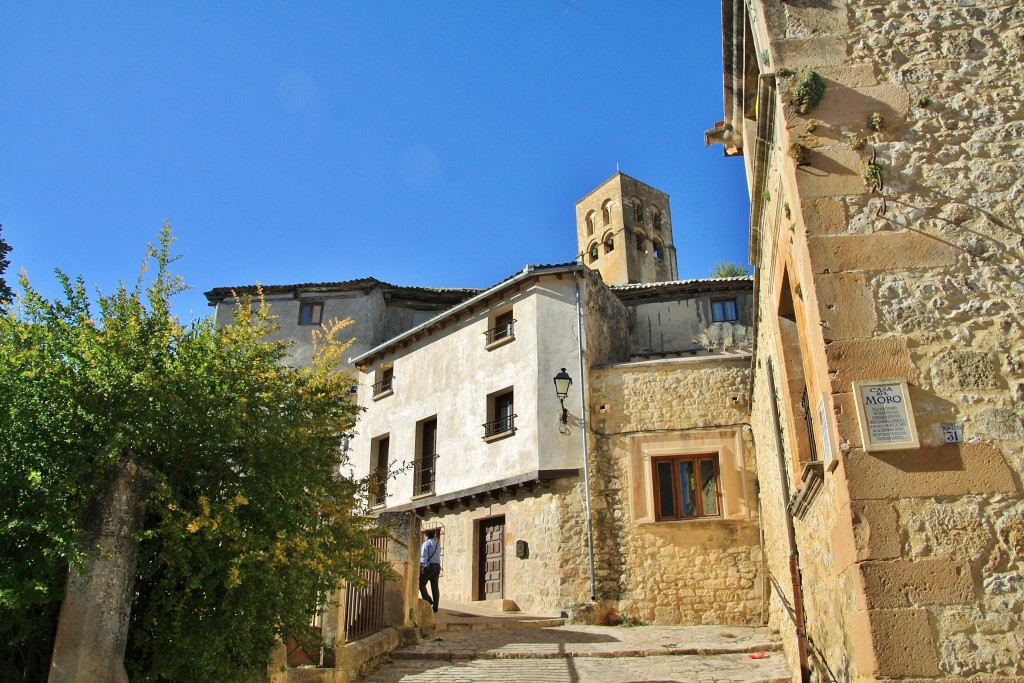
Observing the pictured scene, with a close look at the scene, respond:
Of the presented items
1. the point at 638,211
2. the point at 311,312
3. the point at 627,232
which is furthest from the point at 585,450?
the point at 638,211

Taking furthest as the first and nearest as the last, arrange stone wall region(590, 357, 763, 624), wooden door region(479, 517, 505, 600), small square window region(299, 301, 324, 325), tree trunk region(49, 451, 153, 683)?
small square window region(299, 301, 324, 325) < wooden door region(479, 517, 505, 600) < stone wall region(590, 357, 763, 624) < tree trunk region(49, 451, 153, 683)

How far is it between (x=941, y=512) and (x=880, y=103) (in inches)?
111

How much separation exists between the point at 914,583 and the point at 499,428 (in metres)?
12.3

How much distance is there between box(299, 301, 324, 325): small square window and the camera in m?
24.5

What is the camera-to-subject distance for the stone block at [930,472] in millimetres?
4277

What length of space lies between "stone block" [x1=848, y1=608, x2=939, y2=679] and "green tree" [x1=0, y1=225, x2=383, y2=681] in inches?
140

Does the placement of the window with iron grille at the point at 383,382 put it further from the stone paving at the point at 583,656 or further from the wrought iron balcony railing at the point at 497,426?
the stone paving at the point at 583,656

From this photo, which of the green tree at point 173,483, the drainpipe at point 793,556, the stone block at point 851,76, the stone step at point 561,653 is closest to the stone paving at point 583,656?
the stone step at point 561,653

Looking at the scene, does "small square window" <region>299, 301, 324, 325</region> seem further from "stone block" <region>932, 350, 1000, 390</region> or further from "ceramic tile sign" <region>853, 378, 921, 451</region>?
"stone block" <region>932, 350, 1000, 390</region>

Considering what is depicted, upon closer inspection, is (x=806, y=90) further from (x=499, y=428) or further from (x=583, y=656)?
(x=499, y=428)

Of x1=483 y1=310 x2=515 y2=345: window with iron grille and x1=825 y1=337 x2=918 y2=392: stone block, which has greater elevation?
x1=483 y1=310 x2=515 y2=345: window with iron grille

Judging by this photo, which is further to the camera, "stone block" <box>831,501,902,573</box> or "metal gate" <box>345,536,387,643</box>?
"metal gate" <box>345,536,387,643</box>

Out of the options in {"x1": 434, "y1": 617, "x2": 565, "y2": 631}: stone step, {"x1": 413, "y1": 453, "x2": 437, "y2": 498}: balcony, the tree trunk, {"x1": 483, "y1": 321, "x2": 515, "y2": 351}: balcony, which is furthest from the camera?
{"x1": 413, "y1": 453, "x2": 437, "y2": 498}: balcony

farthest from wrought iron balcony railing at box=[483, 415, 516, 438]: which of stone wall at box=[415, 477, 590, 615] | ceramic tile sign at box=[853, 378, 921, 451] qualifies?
ceramic tile sign at box=[853, 378, 921, 451]
